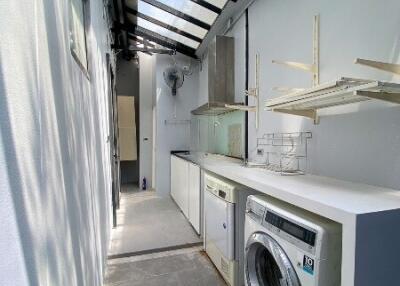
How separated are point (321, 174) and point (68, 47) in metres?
1.73

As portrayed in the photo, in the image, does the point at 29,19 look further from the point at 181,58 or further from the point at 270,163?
the point at 181,58

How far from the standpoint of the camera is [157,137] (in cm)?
482

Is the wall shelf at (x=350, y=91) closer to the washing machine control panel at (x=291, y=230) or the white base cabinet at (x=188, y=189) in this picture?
the washing machine control panel at (x=291, y=230)

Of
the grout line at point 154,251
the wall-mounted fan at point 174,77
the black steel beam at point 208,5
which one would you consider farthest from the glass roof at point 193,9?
the grout line at point 154,251

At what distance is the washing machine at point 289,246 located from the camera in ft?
3.24

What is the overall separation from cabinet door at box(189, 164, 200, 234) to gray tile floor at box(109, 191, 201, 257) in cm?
15

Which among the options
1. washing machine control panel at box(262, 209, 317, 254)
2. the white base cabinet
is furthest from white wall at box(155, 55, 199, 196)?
washing machine control panel at box(262, 209, 317, 254)

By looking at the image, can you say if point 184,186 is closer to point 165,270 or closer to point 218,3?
point 165,270

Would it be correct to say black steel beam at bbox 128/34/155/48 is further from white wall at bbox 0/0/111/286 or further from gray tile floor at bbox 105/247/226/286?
white wall at bbox 0/0/111/286

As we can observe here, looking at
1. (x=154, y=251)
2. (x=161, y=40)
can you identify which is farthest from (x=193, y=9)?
(x=154, y=251)

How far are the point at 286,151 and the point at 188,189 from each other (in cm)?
164

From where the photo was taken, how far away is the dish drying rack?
1.90 meters

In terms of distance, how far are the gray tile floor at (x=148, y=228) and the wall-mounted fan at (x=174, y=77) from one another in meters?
2.27

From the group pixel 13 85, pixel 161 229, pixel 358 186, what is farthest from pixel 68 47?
pixel 161 229
